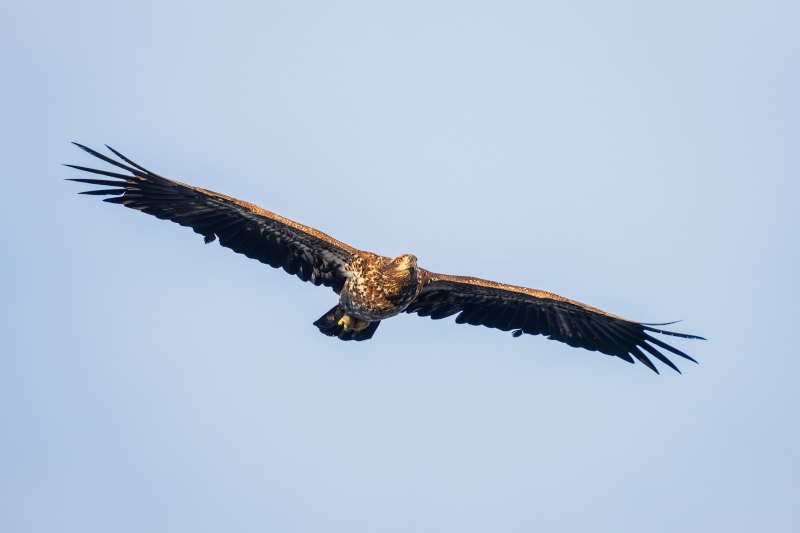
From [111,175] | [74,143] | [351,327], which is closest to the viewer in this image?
[74,143]

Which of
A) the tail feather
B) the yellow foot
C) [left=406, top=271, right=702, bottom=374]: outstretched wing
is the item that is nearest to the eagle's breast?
the yellow foot

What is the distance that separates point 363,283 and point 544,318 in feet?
11.2

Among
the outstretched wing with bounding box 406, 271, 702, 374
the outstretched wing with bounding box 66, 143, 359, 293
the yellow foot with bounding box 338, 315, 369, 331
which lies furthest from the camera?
the outstretched wing with bounding box 406, 271, 702, 374

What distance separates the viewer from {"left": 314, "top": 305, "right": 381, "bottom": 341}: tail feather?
1805cm

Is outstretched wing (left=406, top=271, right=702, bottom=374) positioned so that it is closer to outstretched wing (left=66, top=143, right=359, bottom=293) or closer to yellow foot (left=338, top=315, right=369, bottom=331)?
yellow foot (left=338, top=315, right=369, bottom=331)

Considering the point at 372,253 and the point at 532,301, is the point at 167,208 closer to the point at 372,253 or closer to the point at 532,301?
the point at 372,253

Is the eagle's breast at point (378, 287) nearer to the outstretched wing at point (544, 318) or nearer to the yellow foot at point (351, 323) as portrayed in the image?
the yellow foot at point (351, 323)

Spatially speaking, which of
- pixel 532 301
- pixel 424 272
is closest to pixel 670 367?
pixel 532 301

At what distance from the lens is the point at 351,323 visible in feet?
59.2

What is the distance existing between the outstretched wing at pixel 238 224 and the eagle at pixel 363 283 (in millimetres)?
14

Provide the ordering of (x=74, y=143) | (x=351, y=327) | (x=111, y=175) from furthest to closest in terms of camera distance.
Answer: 1. (x=351, y=327)
2. (x=111, y=175)
3. (x=74, y=143)

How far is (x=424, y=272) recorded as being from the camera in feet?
57.8

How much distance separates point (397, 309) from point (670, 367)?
4.53 m

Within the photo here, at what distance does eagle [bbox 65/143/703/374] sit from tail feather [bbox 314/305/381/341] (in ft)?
0.05
